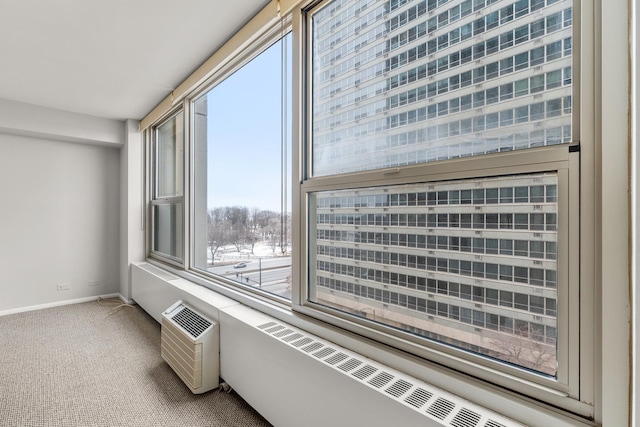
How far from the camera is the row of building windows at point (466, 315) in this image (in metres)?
1.04

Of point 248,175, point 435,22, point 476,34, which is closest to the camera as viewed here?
point 476,34

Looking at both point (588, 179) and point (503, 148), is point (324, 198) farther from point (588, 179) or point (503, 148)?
point (588, 179)

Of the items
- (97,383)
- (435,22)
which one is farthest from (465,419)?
(97,383)

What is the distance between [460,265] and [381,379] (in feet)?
1.78

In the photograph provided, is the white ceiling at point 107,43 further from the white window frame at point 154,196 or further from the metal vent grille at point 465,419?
the metal vent grille at point 465,419

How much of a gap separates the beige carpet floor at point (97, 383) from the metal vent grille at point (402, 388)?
2.18ft

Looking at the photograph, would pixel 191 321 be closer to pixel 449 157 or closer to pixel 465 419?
pixel 465 419

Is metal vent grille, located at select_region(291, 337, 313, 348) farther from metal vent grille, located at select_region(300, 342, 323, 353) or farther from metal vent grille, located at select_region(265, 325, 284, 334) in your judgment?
metal vent grille, located at select_region(265, 325, 284, 334)

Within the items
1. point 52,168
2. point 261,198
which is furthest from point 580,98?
point 52,168

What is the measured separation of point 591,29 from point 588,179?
422 millimetres

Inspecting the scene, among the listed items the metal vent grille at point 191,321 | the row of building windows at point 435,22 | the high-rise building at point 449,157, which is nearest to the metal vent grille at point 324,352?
the high-rise building at point 449,157

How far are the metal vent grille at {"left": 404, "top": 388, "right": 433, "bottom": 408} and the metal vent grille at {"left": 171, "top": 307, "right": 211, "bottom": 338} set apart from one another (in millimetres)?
1490

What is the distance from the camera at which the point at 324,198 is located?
1787 millimetres

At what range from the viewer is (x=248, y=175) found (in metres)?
2.60
